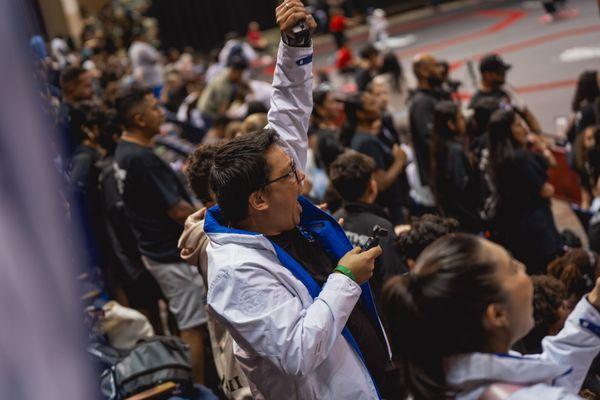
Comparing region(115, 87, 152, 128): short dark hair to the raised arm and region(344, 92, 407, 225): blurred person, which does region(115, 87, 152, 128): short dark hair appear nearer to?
region(344, 92, 407, 225): blurred person

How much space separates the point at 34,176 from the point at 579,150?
4766mm

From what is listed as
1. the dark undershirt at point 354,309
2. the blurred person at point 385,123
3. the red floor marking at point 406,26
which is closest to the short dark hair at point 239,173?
the dark undershirt at point 354,309

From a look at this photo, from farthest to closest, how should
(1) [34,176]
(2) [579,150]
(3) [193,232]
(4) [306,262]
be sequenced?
1. (2) [579,150]
2. (3) [193,232]
3. (4) [306,262]
4. (1) [34,176]

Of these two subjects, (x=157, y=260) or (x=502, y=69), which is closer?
(x=157, y=260)

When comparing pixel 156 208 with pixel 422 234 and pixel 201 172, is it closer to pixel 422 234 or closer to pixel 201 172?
pixel 201 172

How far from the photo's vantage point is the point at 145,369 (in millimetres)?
3523

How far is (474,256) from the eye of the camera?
5.53 ft

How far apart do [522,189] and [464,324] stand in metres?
3.16

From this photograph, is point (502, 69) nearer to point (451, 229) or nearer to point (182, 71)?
point (451, 229)

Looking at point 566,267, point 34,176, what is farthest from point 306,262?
point 566,267

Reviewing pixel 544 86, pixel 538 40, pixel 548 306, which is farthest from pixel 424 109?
pixel 538 40

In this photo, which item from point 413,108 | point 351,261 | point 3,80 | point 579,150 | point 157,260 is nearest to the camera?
point 3,80

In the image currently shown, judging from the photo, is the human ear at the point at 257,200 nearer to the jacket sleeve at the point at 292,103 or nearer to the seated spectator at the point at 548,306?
the jacket sleeve at the point at 292,103

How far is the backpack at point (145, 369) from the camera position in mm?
3469
